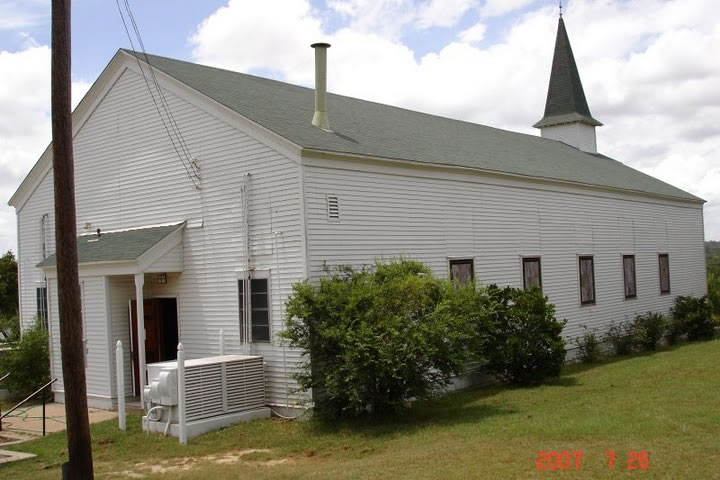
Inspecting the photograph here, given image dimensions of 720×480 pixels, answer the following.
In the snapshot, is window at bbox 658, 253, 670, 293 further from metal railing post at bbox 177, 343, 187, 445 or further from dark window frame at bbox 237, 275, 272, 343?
metal railing post at bbox 177, 343, 187, 445

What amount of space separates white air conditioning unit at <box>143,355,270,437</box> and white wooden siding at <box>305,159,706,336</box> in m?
2.28

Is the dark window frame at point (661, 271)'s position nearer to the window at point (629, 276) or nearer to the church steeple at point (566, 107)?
the window at point (629, 276)

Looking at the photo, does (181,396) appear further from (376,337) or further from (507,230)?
(507,230)

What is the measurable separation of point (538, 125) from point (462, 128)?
9.74m

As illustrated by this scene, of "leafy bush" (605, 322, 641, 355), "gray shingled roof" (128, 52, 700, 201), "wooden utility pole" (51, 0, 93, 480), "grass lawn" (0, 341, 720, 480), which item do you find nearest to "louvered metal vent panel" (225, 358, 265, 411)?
"grass lawn" (0, 341, 720, 480)

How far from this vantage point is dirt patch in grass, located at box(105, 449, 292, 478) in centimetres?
1075

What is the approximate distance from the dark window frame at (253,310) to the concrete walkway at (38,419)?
10.8ft

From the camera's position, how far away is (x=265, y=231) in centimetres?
1451

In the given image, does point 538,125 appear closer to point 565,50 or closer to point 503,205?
point 565,50

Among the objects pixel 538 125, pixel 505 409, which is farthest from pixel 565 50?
pixel 505 409

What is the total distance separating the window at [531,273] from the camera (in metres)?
20.2

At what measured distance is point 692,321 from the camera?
2616 centimetres

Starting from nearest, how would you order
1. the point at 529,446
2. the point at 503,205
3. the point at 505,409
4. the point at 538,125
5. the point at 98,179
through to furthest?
1. the point at 529,446
2. the point at 505,409
3. the point at 98,179
4. the point at 503,205
5. the point at 538,125

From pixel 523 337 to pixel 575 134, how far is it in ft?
57.0
